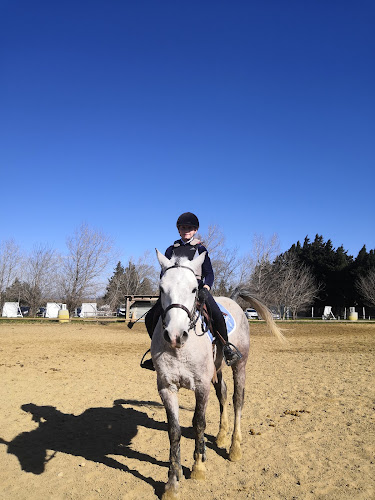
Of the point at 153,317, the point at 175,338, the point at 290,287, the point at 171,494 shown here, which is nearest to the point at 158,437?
the point at 171,494

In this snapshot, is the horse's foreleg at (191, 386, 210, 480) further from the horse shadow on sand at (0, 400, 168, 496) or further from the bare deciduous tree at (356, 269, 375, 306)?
the bare deciduous tree at (356, 269, 375, 306)

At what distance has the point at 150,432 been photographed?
20.3 feet

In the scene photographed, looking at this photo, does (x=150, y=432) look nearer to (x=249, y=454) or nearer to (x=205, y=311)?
(x=249, y=454)

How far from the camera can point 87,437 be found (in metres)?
5.88

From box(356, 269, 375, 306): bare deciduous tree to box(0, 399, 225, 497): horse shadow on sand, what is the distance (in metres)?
51.2

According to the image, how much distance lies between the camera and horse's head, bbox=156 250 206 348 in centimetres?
361

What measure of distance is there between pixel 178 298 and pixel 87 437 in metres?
3.52

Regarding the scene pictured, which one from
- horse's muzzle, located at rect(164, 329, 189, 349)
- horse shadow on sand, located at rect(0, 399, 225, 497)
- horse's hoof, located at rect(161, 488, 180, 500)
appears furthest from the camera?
horse shadow on sand, located at rect(0, 399, 225, 497)

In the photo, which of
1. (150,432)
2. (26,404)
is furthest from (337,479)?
(26,404)

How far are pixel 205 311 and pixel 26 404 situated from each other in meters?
4.96

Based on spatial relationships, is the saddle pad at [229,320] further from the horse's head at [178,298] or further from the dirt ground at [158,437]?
the dirt ground at [158,437]

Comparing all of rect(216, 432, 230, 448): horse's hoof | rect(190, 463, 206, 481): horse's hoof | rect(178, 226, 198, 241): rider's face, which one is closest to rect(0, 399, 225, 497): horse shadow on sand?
rect(216, 432, 230, 448): horse's hoof

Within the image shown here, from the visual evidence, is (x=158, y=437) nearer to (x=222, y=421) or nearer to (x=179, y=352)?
(x=222, y=421)

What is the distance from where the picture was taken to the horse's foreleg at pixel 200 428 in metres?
4.27
